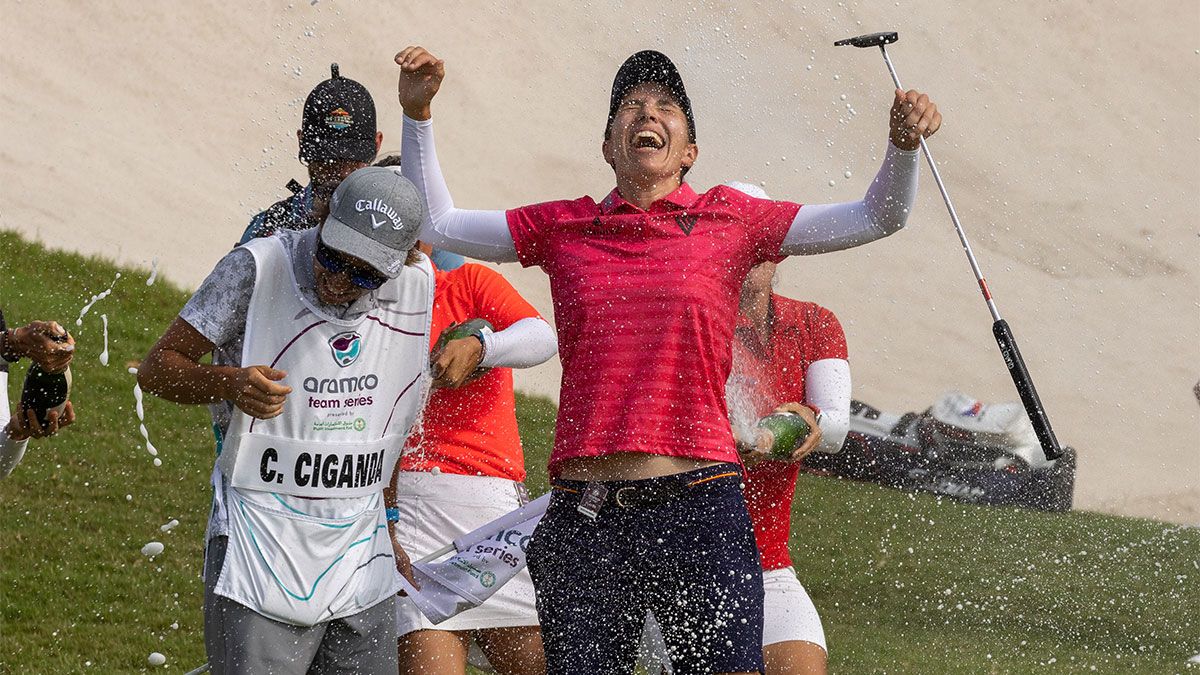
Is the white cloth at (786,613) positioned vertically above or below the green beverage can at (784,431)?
Result: below

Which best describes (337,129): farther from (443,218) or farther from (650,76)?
(650,76)

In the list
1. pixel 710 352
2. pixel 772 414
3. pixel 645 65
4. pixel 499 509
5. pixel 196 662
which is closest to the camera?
pixel 710 352

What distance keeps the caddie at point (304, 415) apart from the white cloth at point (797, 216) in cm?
14

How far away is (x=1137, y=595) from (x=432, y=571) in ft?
23.1

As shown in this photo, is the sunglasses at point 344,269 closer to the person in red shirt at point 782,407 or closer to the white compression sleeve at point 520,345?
the white compression sleeve at point 520,345

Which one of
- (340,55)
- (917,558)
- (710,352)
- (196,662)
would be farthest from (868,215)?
(340,55)

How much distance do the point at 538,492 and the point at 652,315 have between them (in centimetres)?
755

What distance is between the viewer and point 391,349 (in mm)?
4352

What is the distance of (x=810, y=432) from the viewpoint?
484 cm

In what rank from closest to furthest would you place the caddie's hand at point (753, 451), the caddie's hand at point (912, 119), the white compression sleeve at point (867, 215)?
A: 1. the caddie's hand at point (912, 119)
2. the white compression sleeve at point (867, 215)
3. the caddie's hand at point (753, 451)

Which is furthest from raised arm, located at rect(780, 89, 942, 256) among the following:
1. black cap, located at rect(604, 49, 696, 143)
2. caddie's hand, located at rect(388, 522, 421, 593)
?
caddie's hand, located at rect(388, 522, 421, 593)

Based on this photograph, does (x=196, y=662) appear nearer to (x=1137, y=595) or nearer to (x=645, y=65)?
(x=645, y=65)

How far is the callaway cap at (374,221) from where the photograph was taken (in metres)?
4.11

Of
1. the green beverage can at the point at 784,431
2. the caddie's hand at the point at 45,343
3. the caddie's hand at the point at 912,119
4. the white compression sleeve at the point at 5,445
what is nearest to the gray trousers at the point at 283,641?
the caddie's hand at the point at 45,343
